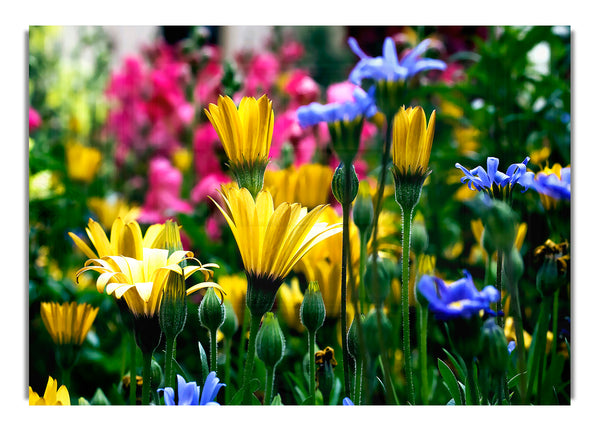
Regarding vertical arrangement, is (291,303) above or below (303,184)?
below

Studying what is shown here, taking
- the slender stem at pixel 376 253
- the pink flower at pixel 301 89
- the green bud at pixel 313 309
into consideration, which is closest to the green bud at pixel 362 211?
the slender stem at pixel 376 253

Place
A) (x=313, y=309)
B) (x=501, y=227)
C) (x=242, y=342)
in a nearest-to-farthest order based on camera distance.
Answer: (x=501, y=227) → (x=313, y=309) → (x=242, y=342)

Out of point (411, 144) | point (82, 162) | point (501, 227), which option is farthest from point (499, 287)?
point (82, 162)

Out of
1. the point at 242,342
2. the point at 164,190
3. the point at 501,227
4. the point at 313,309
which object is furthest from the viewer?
the point at 164,190

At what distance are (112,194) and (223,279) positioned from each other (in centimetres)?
30

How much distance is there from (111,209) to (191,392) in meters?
0.44

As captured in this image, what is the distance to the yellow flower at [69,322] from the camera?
104 centimetres

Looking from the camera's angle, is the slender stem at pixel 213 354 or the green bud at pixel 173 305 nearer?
the green bud at pixel 173 305

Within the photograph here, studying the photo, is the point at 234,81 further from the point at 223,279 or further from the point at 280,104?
the point at 223,279

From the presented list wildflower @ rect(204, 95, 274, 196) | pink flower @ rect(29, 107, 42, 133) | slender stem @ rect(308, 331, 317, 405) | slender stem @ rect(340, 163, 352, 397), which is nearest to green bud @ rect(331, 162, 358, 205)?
slender stem @ rect(340, 163, 352, 397)

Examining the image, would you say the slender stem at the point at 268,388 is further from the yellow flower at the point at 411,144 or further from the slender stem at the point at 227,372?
the yellow flower at the point at 411,144

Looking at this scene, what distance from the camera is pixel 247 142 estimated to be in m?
0.92

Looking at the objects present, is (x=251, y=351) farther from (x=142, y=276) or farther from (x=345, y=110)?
(x=345, y=110)

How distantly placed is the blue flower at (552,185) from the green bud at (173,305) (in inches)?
22.2
